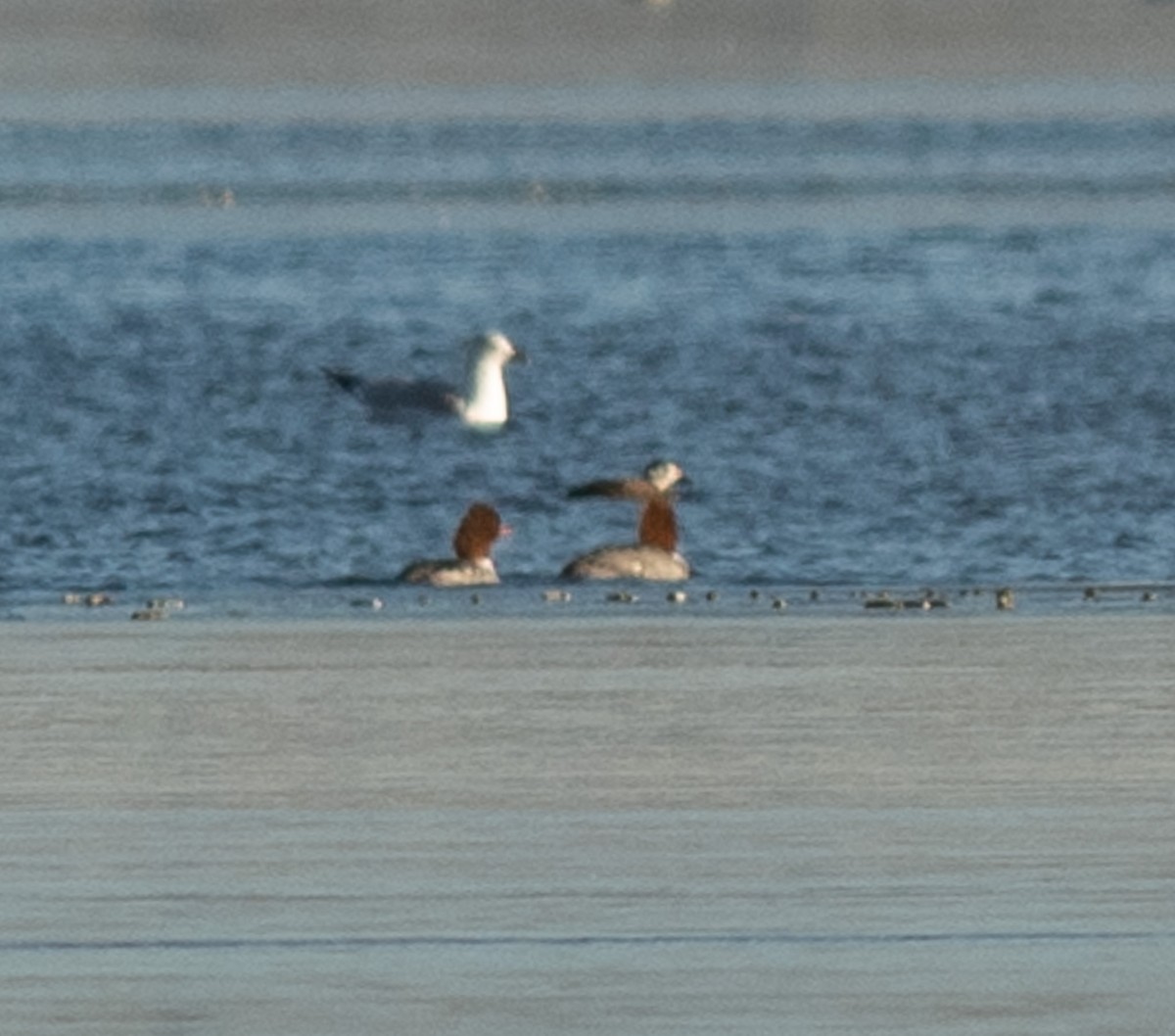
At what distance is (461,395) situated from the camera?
19781mm

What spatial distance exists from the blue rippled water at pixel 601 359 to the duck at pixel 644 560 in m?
0.31

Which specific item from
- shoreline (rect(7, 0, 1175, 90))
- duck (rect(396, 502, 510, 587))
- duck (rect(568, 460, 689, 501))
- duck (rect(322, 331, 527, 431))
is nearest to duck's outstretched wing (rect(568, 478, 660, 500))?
duck (rect(568, 460, 689, 501))

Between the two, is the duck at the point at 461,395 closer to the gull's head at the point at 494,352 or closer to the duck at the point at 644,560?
the gull's head at the point at 494,352

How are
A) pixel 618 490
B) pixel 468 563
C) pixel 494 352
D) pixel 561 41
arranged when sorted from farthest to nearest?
1. pixel 561 41
2. pixel 494 352
3. pixel 618 490
4. pixel 468 563

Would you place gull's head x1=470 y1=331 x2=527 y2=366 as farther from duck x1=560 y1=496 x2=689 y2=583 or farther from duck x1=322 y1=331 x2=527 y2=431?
duck x1=560 y1=496 x2=689 y2=583

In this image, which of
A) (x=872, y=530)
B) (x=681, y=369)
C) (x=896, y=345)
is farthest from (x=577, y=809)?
(x=896, y=345)

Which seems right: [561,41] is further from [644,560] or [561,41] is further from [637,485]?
[644,560]

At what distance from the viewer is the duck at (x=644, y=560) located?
11594 millimetres

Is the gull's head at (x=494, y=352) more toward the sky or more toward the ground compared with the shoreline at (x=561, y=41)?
more toward the ground

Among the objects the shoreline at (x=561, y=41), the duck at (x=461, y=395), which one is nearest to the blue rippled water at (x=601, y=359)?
the duck at (x=461, y=395)

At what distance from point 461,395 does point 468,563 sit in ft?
26.5

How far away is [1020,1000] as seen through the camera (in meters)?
5.12

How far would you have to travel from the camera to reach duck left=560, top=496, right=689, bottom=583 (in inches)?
456

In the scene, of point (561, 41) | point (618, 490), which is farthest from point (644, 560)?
point (561, 41)
